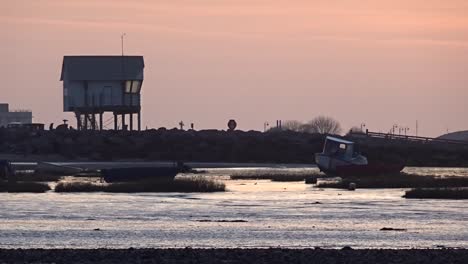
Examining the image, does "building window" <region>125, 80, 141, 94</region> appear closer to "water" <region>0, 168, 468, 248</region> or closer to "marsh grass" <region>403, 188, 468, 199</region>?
"water" <region>0, 168, 468, 248</region>

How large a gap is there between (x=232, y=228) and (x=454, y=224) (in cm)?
797

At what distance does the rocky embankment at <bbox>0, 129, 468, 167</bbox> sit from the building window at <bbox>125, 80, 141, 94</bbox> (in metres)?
5.08

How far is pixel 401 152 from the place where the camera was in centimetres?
13262

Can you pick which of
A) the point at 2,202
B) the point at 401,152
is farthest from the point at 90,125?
the point at 2,202

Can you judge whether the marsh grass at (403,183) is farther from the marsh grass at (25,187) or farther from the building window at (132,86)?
the building window at (132,86)

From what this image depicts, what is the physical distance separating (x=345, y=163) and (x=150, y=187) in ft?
79.8

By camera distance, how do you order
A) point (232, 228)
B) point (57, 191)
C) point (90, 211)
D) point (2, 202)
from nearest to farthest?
1. point (232, 228)
2. point (90, 211)
3. point (2, 202)
4. point (57, 191)

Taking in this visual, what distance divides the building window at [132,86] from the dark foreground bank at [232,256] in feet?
278

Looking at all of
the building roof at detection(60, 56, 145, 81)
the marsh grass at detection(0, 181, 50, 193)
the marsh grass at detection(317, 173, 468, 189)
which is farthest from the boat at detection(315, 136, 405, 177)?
the building roof at detection(60, 56, 145, 81)

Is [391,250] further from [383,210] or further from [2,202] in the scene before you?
[2,202]

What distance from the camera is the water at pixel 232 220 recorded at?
44.9m

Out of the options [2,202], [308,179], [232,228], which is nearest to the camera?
[232,228]

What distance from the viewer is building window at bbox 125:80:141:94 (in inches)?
4899

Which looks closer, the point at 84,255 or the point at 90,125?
the point at 84,255
